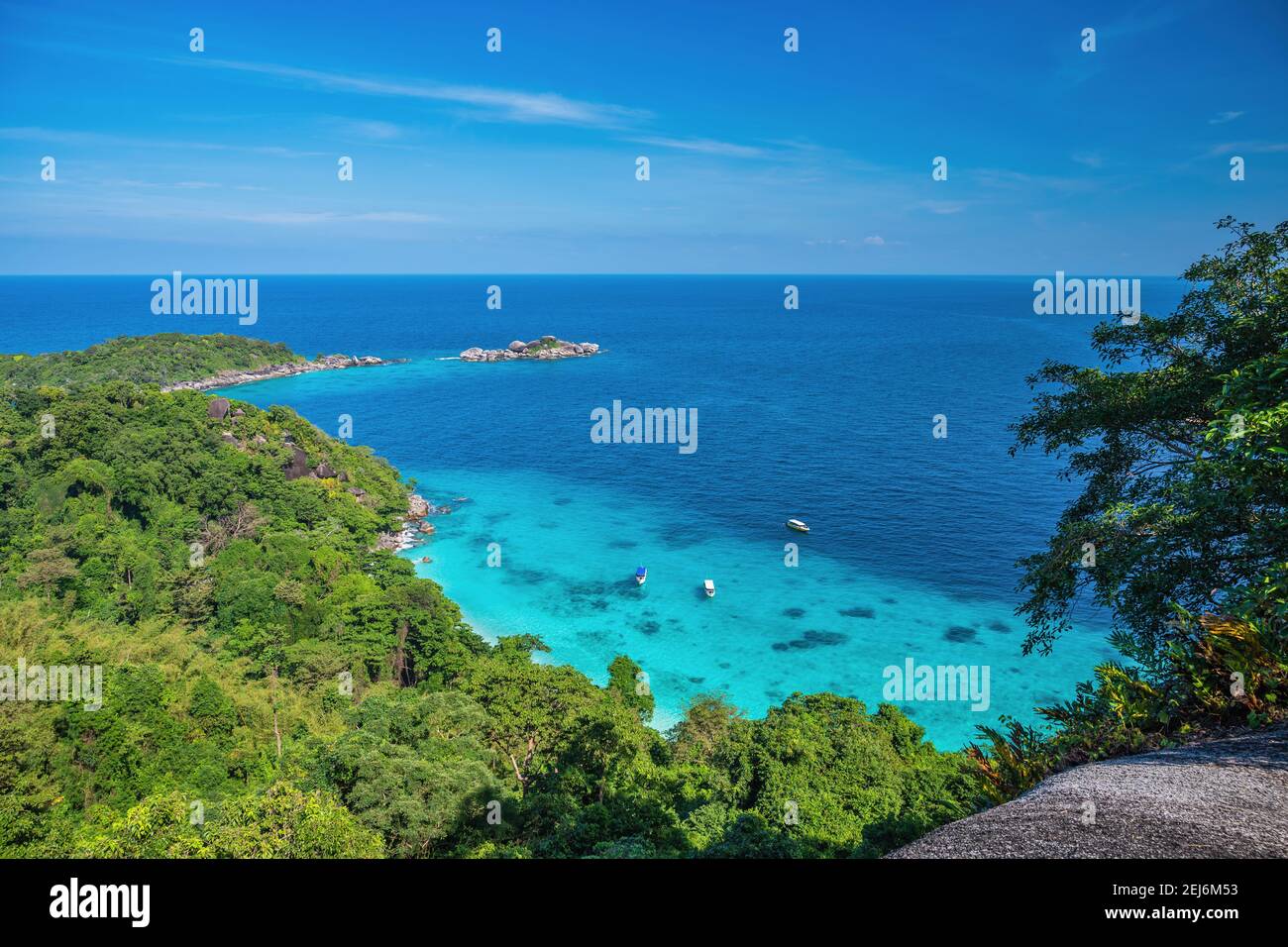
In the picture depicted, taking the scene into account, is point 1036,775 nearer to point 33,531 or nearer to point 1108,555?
point 1108,555

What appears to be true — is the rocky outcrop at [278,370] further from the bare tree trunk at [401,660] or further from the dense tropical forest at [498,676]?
the bare tree trunk at [401,660]

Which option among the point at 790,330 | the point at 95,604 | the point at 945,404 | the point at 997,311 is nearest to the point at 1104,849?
the point at 95,604

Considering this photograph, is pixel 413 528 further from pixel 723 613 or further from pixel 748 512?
pixel 748 512

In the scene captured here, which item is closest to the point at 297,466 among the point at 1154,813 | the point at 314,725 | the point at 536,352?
the point at 314,725

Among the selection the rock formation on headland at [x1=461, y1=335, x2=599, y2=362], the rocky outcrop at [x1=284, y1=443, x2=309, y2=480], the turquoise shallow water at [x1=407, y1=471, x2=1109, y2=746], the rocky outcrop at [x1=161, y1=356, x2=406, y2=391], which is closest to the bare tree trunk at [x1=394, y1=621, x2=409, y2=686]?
the turquoise shallow water at [x1=407, y1=471, x2=1109, y2=746]

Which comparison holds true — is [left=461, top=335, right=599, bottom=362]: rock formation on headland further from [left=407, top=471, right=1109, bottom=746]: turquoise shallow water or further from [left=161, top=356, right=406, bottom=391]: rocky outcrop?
[left=407, top=471, right=1109, bottom=746]: turquoise shallow water

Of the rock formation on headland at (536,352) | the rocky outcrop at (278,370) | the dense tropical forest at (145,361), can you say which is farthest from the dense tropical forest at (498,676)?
the rock formation on headland at (536,352)

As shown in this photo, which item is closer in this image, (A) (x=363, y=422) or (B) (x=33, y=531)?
(B) (x=33, y=531)

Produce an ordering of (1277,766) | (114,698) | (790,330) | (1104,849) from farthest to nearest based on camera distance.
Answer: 1. (790,330)
2. (114,698)
3. (1277,766)
4. (1104,849)
